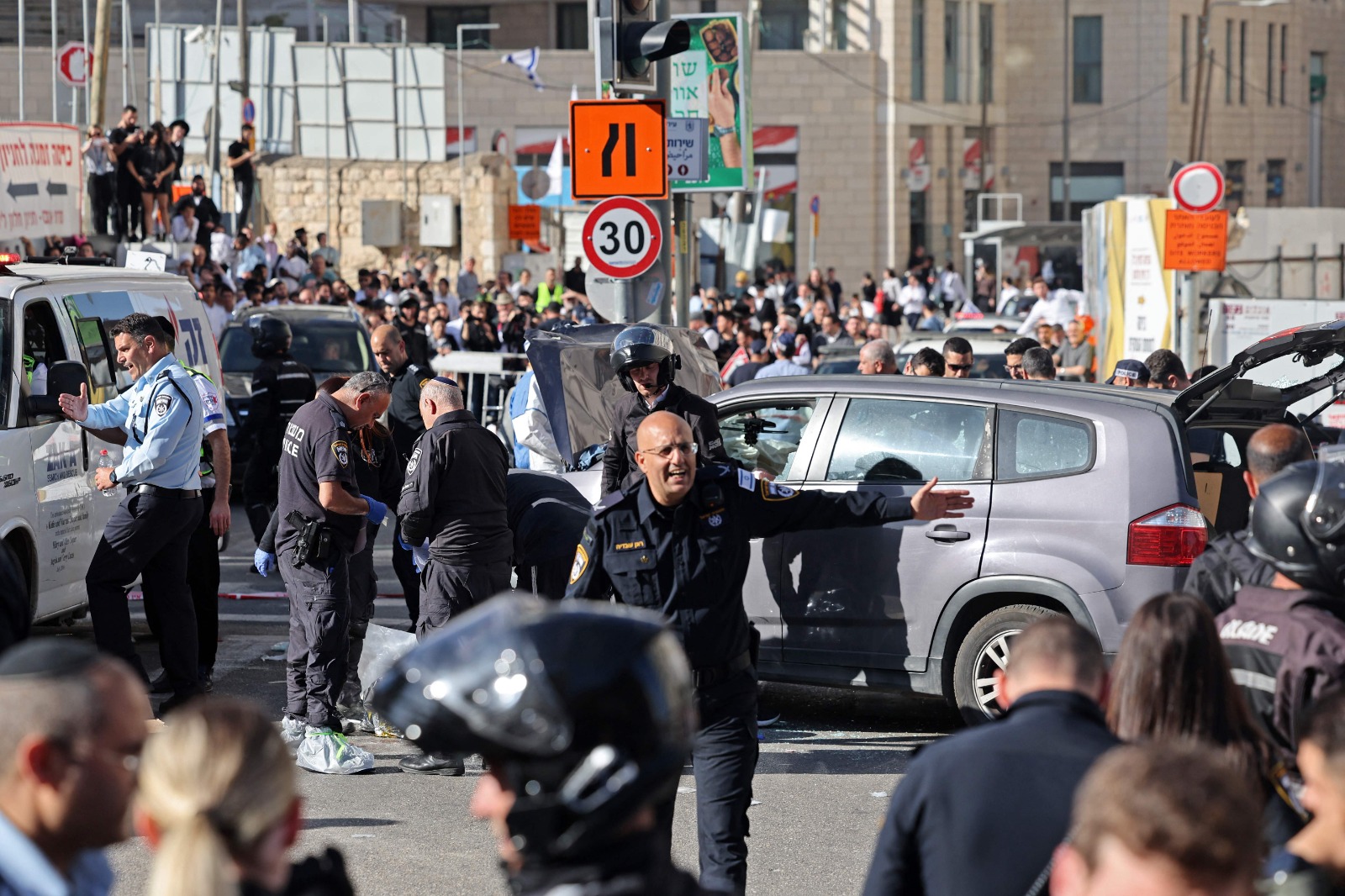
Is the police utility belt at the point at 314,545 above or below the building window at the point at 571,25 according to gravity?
below

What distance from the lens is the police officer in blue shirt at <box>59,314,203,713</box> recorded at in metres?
7.45

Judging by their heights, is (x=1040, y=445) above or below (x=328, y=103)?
below

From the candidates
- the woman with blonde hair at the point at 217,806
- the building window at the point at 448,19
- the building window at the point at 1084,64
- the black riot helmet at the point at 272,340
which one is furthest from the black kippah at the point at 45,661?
the building window at the point at 1084,64

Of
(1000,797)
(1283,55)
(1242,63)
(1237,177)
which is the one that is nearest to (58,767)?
(1000,797)

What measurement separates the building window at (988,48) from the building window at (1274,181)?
1513cm

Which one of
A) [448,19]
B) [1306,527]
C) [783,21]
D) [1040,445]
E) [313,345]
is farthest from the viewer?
[448,19]

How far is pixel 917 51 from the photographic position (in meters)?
48.7

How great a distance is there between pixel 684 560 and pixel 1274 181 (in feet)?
204

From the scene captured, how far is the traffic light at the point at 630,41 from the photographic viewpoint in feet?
32.0

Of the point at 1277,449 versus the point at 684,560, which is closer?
the point at 1277,449

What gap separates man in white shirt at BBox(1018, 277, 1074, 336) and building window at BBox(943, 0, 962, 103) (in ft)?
91.2

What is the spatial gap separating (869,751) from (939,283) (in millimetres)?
30257

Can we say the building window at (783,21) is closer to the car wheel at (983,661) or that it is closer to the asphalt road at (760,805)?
the asphalt road at (760,805)

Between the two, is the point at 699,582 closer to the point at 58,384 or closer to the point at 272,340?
the point at 58,384
